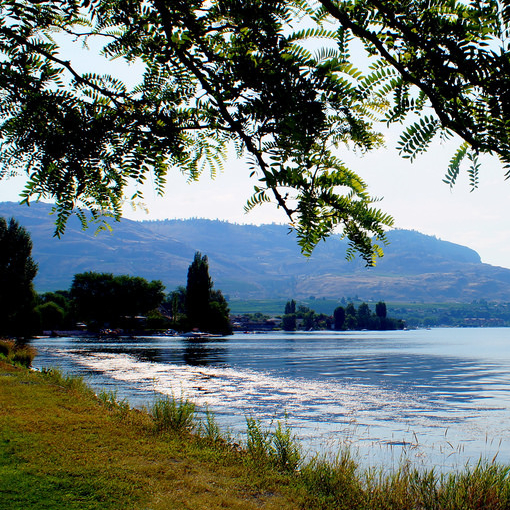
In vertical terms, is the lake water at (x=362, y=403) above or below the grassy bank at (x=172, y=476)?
below

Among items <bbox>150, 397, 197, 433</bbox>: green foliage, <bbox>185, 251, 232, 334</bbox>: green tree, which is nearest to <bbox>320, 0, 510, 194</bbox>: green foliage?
<bbox>150, 397, 197, 433</bbox>: green foliage

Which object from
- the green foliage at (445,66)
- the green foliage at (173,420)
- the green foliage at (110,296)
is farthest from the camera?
the green foliage at (110,296)

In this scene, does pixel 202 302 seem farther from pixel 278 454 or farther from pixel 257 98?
pixel 257 98

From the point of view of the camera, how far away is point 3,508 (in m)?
6.54

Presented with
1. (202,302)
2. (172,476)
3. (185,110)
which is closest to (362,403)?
(172,476)

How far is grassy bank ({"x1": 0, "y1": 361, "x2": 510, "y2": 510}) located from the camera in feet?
24.6

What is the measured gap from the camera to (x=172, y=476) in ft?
29.1

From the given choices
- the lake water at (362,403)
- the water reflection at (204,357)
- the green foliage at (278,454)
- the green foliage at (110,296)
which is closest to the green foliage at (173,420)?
the green foliage at (278,454)

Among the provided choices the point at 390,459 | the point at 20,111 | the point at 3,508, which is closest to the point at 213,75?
the point at 20,111

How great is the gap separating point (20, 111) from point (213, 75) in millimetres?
1536

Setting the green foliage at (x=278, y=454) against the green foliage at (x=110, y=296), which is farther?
the green foliage at (x=110, y=296)

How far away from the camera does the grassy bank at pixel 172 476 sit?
7.49 metres

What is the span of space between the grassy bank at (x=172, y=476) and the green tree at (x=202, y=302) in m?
108

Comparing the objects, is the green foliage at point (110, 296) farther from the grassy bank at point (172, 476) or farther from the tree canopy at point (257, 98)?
the tree canopy at point (257, 98)
